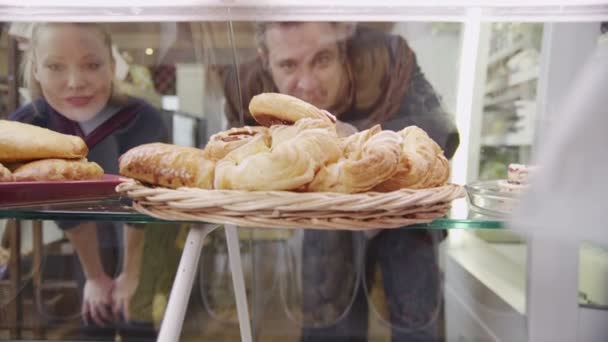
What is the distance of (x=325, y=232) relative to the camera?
4.96ft

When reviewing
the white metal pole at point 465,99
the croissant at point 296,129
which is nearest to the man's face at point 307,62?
the white metal pole at point 465,99

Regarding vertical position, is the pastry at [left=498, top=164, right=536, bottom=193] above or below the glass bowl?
above

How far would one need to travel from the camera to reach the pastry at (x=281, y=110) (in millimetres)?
791

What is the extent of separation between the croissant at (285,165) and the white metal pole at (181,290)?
94 mm

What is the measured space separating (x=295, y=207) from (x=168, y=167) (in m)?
0.24

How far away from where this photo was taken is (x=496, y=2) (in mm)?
1001

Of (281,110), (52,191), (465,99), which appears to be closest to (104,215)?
(52,191)

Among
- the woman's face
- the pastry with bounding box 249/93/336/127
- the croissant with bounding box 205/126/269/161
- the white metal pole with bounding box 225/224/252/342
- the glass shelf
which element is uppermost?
the woman's face

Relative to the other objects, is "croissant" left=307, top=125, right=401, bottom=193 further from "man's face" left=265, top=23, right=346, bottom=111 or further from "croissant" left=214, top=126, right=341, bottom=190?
"man's face" left=265, top=23, right=346, bottom=111

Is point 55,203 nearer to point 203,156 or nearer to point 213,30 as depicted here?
point 203,156

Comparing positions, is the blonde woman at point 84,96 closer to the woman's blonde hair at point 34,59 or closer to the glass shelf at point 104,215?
the woman's blonde hair at point 34,59

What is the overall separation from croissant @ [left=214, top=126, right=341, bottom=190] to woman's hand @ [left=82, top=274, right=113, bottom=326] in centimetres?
94

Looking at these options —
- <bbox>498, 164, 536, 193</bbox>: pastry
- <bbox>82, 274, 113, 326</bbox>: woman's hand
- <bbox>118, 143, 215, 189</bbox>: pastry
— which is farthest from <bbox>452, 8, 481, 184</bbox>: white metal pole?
<bbox>82, 274, 113, 326</bbox>: woman's hand

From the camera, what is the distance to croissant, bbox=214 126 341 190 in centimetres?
63
